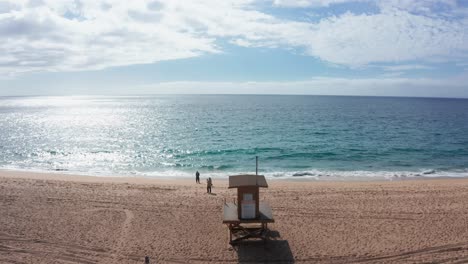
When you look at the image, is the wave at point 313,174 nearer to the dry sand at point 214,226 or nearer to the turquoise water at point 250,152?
the turquoise water at point 250,152

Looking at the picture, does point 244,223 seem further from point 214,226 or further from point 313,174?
point 313,174

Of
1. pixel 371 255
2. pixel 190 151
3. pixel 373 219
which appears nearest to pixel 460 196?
pixel 373 219

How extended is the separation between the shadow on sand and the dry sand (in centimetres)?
4

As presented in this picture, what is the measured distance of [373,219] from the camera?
53.5 feet

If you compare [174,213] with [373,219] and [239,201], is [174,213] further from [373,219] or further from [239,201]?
[373,219]

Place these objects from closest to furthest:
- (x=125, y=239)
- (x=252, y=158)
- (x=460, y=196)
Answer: (x=125, y=239) < (x=460, y=196) < (x=252, y=158)

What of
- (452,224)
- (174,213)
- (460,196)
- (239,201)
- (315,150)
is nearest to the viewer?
(239,201)

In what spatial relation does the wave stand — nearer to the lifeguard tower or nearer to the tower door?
the lifeguard tower

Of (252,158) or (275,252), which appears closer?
(275,252)

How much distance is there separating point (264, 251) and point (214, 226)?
3087 millimetres

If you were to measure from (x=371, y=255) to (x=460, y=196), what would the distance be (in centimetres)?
1099

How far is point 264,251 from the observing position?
13.1 metres

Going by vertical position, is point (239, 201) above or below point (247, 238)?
above

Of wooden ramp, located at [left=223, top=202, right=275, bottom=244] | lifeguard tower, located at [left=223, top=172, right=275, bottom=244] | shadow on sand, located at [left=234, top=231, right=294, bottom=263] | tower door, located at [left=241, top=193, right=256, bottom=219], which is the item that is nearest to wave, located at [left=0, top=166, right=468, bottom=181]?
wooden ramp, located at [left=223, top=202, right=275, bottom=244]
